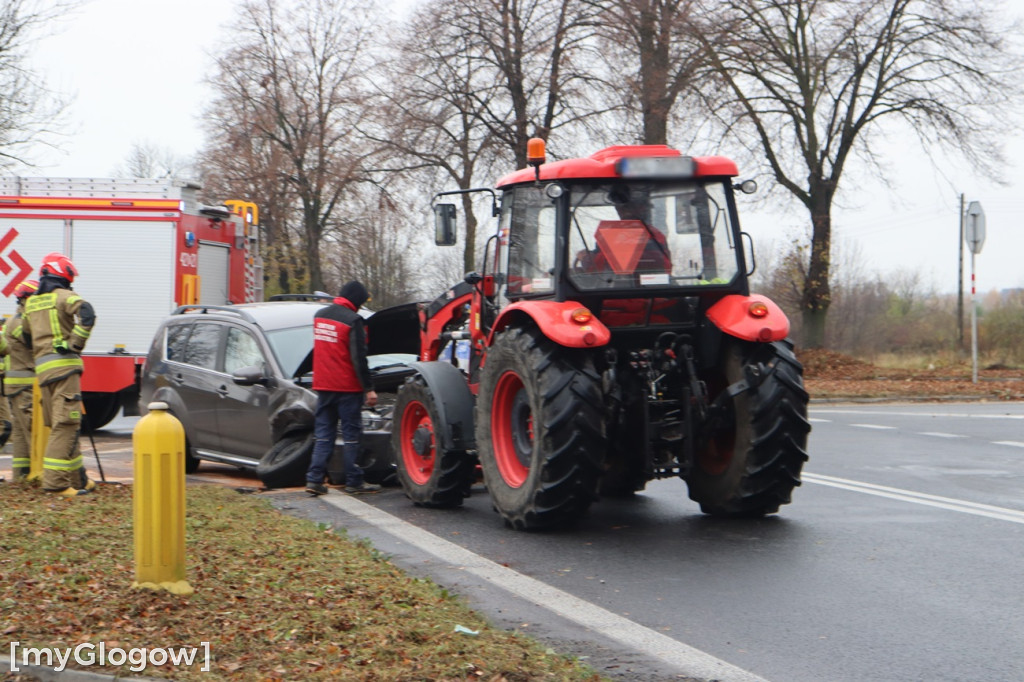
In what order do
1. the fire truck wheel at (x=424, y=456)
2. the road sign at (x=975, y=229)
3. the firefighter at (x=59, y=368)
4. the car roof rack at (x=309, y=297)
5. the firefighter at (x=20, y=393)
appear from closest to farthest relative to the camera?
the fire truck wheel at (x=424, y=456) → the firefighter at (x=59, y=368) → the firefighter at (x=20, y=393) → the car roof rack at (x=309, y=297) → the road sign at (x=975, y=229)

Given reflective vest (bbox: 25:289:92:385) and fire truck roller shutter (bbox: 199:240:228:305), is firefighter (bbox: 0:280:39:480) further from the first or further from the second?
fire truck roller shutter (bbox: 199:240:228:305)

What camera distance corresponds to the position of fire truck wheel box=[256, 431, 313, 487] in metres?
10.7

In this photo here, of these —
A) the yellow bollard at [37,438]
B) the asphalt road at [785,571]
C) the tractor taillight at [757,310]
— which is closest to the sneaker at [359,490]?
the asphalt road at [785,571]

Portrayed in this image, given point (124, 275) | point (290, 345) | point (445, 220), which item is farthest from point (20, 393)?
point (124, 275)

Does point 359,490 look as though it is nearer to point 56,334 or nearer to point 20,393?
point 56,334

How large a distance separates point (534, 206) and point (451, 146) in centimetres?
2215

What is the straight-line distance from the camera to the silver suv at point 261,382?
10773mm

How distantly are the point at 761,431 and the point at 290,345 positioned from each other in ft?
16.9

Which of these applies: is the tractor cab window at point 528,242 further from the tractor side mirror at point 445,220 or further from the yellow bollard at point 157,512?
the yellow bollard at point 157,512

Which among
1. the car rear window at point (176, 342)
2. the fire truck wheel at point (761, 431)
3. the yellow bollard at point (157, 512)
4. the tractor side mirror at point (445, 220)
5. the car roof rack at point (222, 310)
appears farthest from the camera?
the car rear window at point (176, 342)

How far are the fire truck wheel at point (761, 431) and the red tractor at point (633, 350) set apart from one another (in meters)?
0.01

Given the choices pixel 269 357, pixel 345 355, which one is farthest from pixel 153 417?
pixel 269 357

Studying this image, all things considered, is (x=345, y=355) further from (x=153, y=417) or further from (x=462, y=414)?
(x=153, y=417)

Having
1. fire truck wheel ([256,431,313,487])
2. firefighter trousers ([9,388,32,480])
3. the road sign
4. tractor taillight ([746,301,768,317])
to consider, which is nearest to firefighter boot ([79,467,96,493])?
firefighter trousers ([9,388,32,480])
